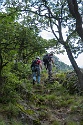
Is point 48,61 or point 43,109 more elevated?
point 48,61

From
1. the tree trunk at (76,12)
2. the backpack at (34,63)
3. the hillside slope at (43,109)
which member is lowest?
the hillside slope at (43,109)

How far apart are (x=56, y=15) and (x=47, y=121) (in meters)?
4.60

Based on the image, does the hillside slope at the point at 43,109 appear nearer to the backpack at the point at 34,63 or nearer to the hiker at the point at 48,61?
the backpack at the point at 34,63

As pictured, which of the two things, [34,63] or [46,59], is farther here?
[46,59]

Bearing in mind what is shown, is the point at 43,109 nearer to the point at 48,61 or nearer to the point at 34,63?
the point at 34,63

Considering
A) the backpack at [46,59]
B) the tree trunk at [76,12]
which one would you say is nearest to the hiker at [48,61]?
the backpack at [46,59]

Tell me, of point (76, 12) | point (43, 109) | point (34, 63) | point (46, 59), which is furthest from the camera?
point (46, 59)

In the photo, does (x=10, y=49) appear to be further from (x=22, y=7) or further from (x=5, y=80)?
(x=22, y=7)

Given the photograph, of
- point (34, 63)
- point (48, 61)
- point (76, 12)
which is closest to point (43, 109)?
point (76, 12)

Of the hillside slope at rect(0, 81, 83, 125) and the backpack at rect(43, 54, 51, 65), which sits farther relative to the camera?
the backpack at rect(43, 54, 51, 65)

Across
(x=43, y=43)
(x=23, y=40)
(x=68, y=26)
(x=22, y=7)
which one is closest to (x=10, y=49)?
(x=23, y=40)

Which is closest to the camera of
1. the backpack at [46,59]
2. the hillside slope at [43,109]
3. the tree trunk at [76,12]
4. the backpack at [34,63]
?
the tree trunk at [76,12]

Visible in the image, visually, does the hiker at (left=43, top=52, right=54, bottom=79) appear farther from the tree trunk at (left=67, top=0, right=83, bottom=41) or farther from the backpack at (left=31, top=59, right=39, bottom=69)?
the tree trunk at (left=67, top=0, right=83, bottom=41)

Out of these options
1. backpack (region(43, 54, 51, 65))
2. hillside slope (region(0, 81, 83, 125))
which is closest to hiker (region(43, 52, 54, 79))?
backpack (region(43, 54, 51, 65))
